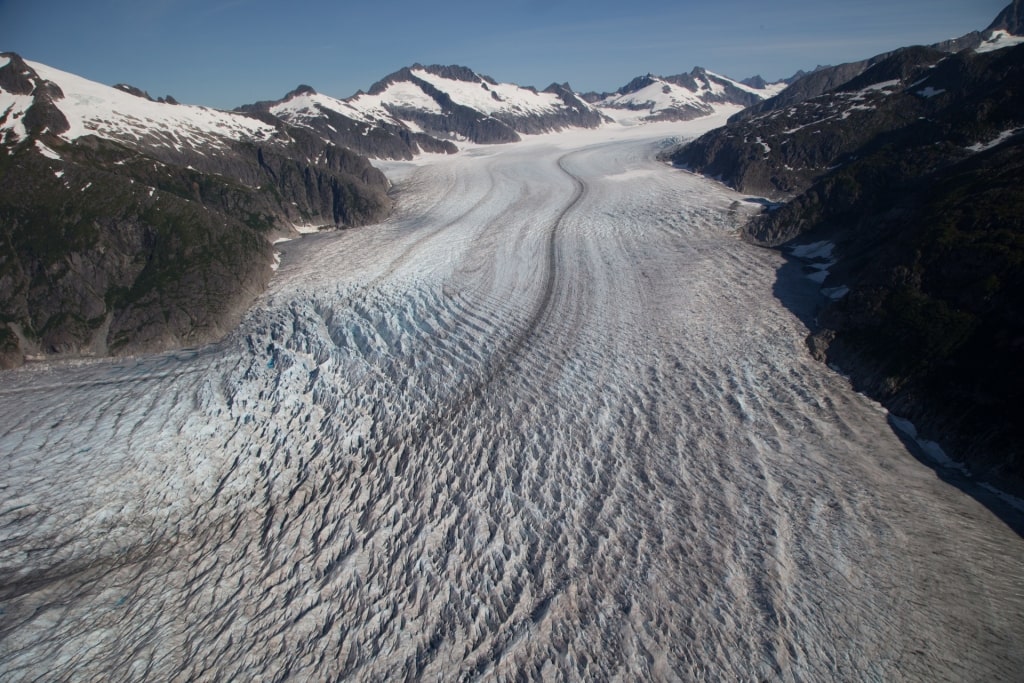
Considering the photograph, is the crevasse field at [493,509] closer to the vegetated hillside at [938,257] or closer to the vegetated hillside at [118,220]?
the vegetated hillside at [938,257]

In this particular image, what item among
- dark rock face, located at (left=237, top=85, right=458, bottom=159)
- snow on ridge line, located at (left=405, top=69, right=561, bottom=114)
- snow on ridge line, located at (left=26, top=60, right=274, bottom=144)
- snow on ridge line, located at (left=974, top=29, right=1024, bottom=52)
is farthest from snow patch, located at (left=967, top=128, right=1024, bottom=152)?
snow on ridge line, located at (left=405, top=69, right=561, bottom=114)

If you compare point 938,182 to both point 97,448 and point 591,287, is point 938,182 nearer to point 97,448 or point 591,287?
point 591,287

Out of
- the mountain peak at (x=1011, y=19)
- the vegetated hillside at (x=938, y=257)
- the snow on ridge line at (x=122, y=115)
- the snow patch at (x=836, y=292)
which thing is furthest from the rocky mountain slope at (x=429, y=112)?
the mountain peak at (x=1011, y=19)

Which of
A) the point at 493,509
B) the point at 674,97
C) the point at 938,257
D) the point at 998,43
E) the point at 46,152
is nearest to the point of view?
the point at 493,509

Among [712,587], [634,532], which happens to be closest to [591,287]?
[634,532]

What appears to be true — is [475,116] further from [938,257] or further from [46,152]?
[938,257]

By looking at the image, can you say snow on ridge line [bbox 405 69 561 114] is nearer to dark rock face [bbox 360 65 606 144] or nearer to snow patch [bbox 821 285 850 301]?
dark rock face [bbox 360 65 606 144]

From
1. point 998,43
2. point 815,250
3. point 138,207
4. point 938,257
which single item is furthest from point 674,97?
point 138,207

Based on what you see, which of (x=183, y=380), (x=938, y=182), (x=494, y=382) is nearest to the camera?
(x=494, y=382)
